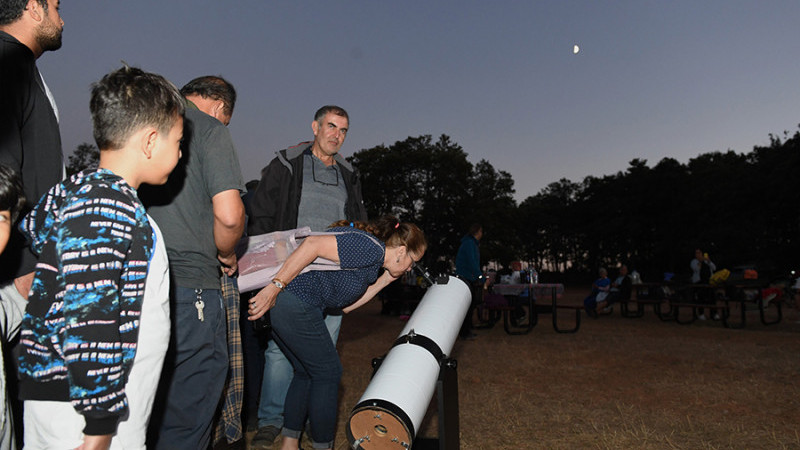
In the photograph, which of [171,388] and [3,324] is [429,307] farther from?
[3,324]

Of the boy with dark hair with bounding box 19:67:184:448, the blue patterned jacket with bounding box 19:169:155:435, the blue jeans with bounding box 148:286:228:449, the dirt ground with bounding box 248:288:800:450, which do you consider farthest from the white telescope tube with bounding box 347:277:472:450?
the dirt ground with bounding box 248:288:800:450

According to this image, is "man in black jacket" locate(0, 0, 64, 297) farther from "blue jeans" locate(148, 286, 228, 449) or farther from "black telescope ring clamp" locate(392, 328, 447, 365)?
"black telescope ring clamp" locate(392, 328, 447, 365)

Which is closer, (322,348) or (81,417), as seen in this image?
(81,417)

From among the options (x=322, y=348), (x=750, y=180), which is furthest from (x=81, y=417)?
(x=750, y=180)

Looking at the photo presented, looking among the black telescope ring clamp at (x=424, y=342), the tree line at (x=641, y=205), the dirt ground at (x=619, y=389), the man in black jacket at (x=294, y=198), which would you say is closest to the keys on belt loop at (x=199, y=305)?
the black telescope ring clamp at (x=424, y=342)

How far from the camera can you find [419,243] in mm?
3166

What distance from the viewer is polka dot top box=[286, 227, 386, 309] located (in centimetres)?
288

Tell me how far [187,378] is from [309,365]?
1.03 metres

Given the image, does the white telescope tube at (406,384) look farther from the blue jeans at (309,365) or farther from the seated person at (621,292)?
the seated person at (621,292)

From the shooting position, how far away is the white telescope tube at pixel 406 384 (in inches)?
94.0

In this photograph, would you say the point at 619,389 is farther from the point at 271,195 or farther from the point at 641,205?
the point at 641,205

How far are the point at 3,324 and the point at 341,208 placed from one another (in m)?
2.44

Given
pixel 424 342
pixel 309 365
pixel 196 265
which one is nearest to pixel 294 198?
pixel 309 365

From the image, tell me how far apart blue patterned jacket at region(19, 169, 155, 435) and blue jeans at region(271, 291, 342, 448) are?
149cm
